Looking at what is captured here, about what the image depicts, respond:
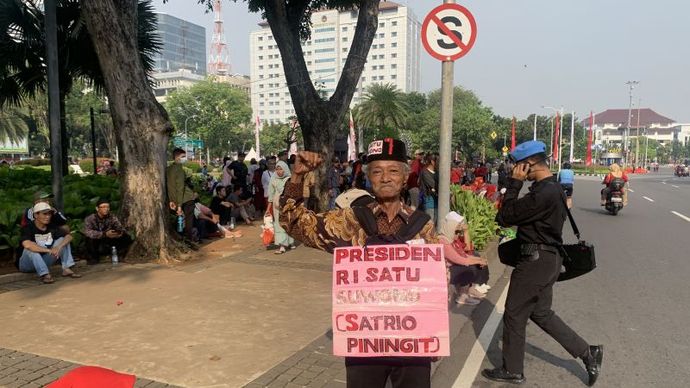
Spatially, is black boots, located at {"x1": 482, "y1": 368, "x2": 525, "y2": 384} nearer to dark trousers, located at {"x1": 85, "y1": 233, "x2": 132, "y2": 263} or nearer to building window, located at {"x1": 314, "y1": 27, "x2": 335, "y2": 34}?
dark trousers, located at {"x1": 85, "y1": 233, "x2": 132, "y2": 263}

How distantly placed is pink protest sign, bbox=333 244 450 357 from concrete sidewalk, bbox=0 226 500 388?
1653mm

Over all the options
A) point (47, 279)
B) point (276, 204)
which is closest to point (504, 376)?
point (276, 204)

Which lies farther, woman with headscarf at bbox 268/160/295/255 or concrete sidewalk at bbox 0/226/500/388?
woman with headscarf at bbox 268/160/295/255

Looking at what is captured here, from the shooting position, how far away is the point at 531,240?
12.2 ft

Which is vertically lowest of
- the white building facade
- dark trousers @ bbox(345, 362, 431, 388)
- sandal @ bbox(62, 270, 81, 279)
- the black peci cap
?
sandal @ bbox(62, 270, 81, 279)

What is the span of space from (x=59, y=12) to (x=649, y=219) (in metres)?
16.8

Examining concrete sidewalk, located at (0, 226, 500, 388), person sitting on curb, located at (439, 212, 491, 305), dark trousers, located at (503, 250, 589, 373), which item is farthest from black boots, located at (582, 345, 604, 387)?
person sitting on curb, located at (439, 212, 491, 305)

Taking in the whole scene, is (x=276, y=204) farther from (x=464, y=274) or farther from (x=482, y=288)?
(x=464, y=274)

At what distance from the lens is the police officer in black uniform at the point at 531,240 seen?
362cm

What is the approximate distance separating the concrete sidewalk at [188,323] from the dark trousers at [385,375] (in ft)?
4.69

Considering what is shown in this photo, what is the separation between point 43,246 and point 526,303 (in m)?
6.06

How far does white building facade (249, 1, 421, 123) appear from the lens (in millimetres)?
140125

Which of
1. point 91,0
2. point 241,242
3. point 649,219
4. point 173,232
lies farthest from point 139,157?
point 649,219

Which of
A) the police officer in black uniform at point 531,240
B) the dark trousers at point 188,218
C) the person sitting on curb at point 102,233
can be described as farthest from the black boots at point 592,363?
the dark trousers at point 188,218
